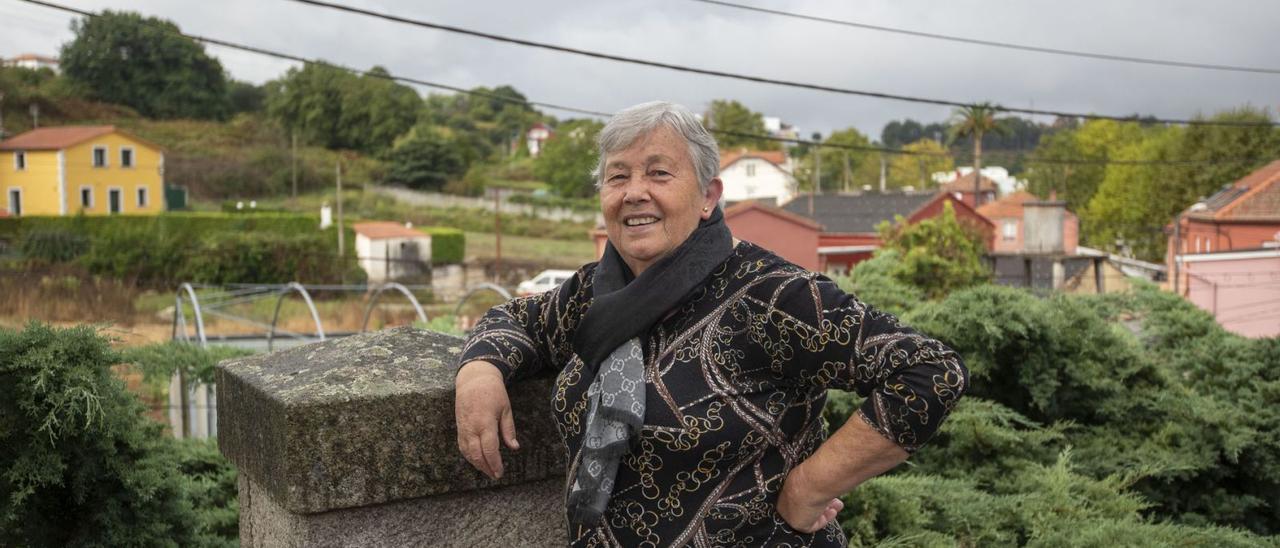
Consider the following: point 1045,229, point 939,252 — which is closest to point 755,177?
point 1045,229

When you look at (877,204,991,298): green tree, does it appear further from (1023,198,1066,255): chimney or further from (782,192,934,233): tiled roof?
(782,192,934,233): tiled roof

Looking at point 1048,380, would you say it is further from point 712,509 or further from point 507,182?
point 507,182

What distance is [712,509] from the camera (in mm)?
2326

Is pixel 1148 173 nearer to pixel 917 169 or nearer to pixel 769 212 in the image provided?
pixel 769 212

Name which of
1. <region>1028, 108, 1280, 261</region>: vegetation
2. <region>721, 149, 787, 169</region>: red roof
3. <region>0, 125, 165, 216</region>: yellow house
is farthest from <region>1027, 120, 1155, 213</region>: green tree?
<region>0, 125, 165, 216</region>: yellow house

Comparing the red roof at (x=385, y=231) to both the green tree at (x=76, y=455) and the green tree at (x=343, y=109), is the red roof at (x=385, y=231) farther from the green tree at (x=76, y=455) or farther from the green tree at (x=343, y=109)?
→ the green tree at (x=76, y=455)

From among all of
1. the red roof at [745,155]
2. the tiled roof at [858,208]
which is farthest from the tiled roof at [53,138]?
the red roof at [745,155]

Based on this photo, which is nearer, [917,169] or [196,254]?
[196,254]

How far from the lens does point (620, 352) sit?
236 centimetres

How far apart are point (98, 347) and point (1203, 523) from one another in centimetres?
392

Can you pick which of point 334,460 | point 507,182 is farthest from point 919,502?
point 507,182

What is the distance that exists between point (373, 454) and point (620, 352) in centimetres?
58

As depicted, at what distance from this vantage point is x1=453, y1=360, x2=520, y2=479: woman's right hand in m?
2.45

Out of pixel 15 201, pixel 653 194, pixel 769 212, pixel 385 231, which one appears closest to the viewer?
pixel 653 194
